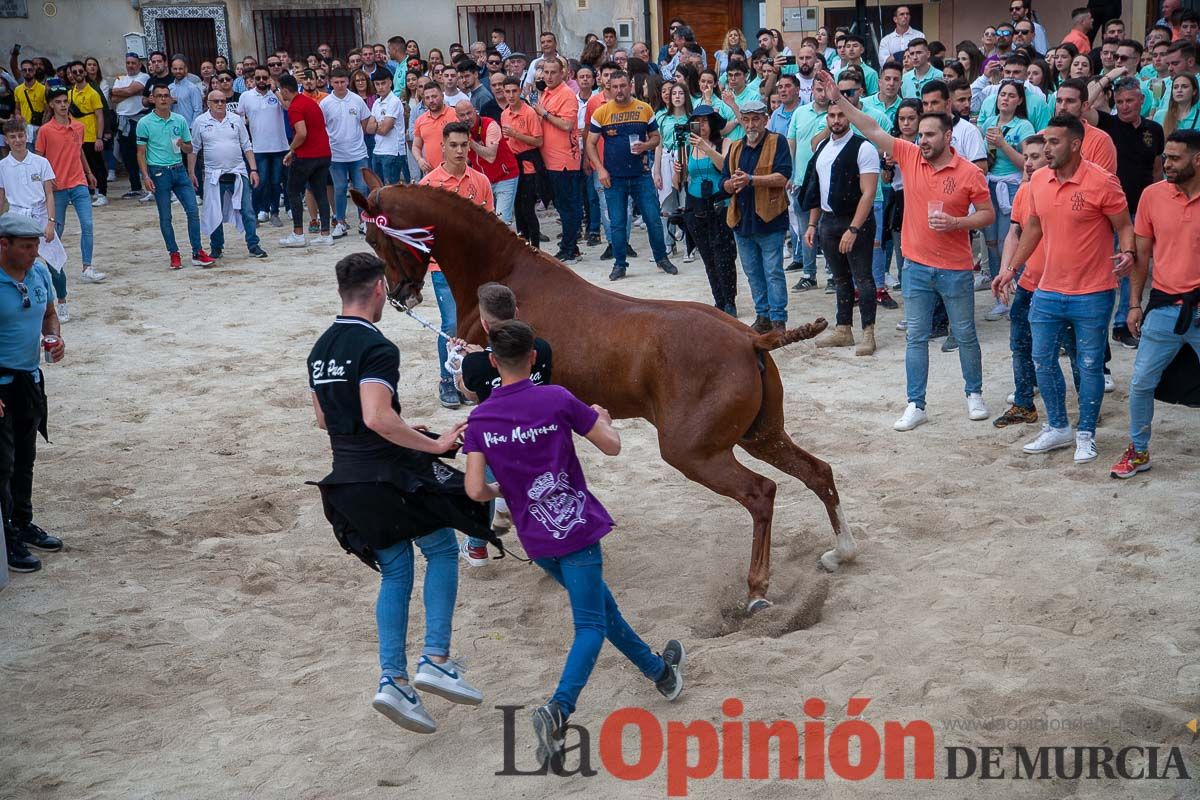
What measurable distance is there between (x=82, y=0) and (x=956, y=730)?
25395 millimetres

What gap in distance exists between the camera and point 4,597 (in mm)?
6477

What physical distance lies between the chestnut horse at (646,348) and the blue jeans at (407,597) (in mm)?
1556

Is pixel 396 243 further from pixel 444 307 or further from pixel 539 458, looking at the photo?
pixel 539 458

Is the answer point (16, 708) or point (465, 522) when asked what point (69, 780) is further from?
point (465, 522)

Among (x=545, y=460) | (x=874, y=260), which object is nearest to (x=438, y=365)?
(x=874, y=260)

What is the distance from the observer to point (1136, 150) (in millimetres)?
9961

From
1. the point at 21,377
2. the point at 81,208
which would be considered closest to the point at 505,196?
the point at 81,208

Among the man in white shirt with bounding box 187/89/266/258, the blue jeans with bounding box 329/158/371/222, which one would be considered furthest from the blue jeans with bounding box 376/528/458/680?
the blue jeans with bounding box 329/158/371/222

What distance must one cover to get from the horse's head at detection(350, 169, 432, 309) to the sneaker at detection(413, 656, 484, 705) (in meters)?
2.73

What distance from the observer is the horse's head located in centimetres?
688

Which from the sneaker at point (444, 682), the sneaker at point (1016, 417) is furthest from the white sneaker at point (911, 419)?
the sneaker at point (444, 682)

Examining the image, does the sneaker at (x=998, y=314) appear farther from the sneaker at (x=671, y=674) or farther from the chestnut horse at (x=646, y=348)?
the sneaker at (x=671, y=674)

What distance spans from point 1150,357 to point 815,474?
2276mm

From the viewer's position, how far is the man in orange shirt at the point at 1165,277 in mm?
6812
